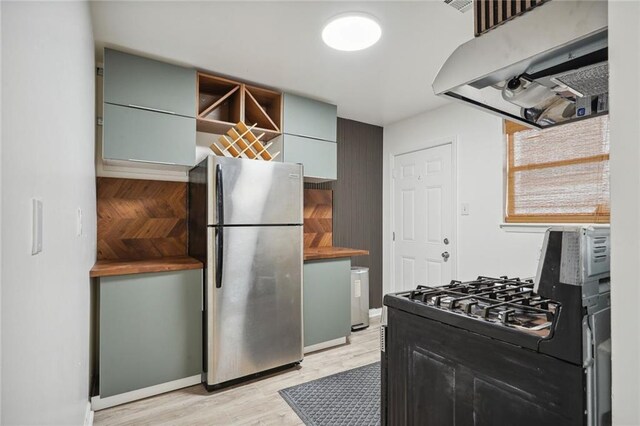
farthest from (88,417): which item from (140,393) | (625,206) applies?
(625,206)

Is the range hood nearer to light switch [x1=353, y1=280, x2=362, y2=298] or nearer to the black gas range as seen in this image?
the black gas range

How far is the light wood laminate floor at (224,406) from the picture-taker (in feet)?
6.75

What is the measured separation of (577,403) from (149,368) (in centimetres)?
241

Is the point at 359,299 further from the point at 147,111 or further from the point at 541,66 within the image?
the point at 541,66

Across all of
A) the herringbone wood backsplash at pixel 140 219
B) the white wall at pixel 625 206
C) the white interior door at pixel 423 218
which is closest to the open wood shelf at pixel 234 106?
the herringbone wood backsplash at pixel 140 219

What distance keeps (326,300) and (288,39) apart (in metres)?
2.14

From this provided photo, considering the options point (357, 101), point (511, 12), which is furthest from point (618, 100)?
point (357, 101)

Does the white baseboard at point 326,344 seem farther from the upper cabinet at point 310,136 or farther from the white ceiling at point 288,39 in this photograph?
the white ceiling at point 288,39

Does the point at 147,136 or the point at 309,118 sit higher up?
the point at 309,118

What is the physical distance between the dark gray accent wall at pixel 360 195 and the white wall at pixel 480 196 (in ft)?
2.37

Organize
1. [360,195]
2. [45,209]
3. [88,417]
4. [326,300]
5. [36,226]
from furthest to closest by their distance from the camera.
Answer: [360,195] < [326,300] < [88,417] < [45,209] < [36,226]

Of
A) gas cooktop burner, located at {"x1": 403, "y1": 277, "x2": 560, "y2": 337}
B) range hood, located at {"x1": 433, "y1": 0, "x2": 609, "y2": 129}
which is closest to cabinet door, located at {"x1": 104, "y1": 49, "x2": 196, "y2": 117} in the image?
range hood, located at {"x1": 433, "y1": 0, "x2": 609, "y2": 129}

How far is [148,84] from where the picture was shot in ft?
7.93

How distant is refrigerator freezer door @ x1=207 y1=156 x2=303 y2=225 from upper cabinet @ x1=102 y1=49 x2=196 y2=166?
0.39 metres
